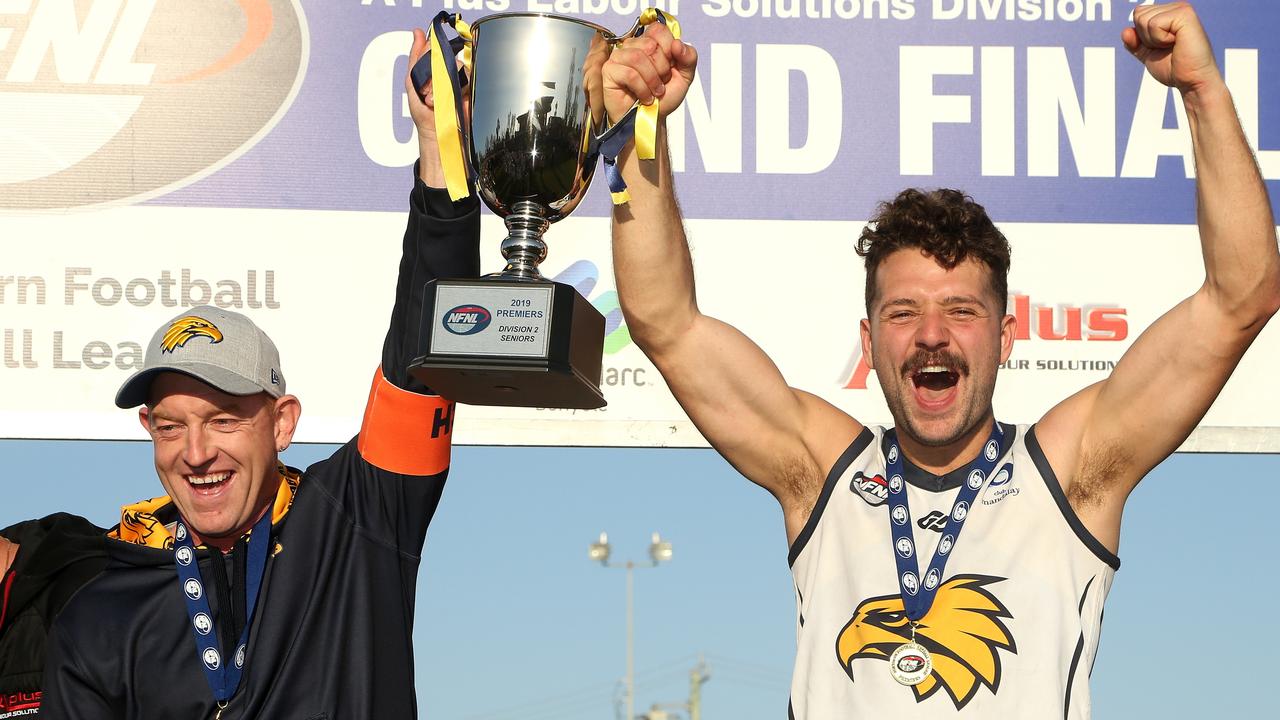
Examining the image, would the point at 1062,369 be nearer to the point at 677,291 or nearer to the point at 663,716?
the point at 677,291

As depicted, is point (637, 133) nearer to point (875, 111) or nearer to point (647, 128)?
point (647, 128)

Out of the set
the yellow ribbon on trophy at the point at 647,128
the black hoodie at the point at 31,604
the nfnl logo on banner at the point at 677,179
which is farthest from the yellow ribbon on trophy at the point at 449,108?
the nfnl logo on banner at the point at 677,179

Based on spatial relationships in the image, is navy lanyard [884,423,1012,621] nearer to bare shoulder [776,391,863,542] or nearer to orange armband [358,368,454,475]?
bare shoulder [776,391,863,542]

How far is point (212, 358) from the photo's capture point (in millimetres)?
2979

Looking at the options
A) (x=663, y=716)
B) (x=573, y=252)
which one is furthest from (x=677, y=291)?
(x=663, y=716)

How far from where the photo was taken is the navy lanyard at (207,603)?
2.87 metres

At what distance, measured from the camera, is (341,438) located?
4824 mm

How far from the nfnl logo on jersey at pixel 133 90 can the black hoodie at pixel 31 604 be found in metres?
1.47

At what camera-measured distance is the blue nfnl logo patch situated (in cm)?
286

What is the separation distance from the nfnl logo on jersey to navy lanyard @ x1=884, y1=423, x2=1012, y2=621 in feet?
8.67

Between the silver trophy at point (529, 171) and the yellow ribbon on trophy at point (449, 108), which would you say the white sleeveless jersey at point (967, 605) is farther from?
the yellow ribbon on trophy at point (449, 108)

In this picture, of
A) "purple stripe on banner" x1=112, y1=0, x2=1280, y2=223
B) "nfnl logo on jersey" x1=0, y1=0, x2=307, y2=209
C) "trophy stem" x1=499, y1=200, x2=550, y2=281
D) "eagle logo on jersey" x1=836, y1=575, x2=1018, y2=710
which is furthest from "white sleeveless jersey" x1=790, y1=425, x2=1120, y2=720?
"nfnl logo on jersey" x1=0, y1=0, x2=307, y2=209

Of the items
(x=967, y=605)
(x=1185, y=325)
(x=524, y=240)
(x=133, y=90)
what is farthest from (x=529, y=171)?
(x=133, y=90)

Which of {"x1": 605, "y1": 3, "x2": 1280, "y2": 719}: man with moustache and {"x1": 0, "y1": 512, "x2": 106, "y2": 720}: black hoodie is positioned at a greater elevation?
{"x1": 605, "y1": 3, "x2": 1280, "y2": 719}: man with moustache
